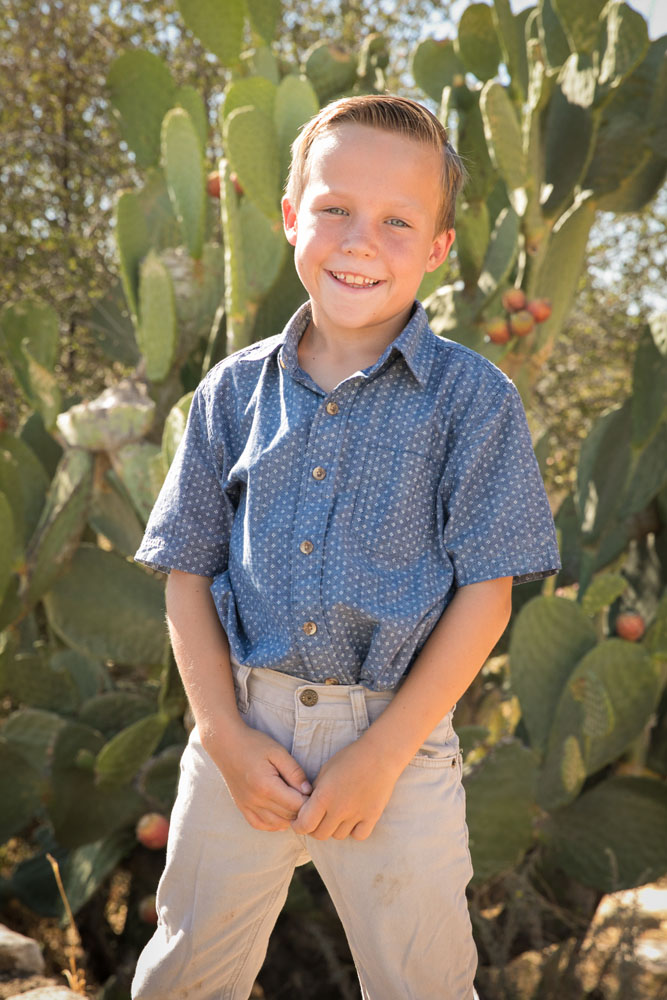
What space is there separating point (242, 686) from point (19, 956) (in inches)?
30.5

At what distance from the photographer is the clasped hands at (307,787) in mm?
1100

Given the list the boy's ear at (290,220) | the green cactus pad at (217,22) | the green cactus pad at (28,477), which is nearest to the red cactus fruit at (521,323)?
the green cactus pad at (217,22)

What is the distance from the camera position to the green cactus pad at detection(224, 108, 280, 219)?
2.16 m

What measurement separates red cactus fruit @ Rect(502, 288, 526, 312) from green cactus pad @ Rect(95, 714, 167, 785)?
1.25 metres

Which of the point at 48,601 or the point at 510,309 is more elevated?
the point at 510,309

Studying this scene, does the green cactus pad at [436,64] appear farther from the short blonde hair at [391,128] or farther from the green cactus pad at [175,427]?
the short blonde hair at [391,128]

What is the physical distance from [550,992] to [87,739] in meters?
1.19

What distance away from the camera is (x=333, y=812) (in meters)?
1.10

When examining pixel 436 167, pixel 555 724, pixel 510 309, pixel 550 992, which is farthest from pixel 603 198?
pixel 550 992

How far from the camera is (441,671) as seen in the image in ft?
3.73

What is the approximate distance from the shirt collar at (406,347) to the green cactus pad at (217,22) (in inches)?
61.5

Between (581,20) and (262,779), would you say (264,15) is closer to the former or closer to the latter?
(581,20)

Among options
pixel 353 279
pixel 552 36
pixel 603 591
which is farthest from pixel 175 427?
pixel 552 36

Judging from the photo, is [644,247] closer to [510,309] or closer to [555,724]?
[510,309]
